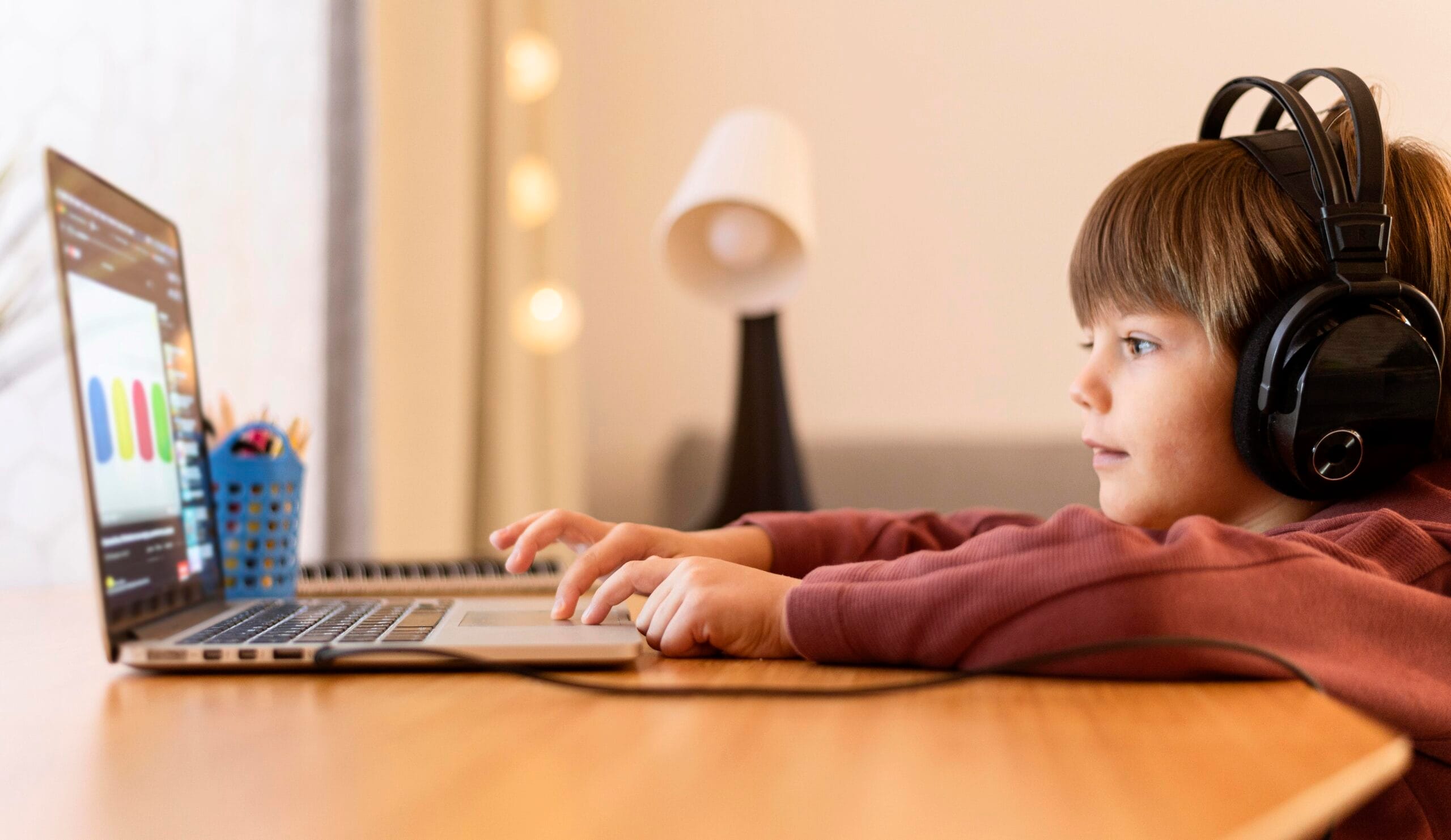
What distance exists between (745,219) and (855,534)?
851 mm

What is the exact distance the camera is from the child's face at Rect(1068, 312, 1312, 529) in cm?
78

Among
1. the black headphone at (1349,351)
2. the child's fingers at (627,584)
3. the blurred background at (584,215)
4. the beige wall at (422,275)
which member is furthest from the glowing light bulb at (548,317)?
the black headphone at (1349,351)

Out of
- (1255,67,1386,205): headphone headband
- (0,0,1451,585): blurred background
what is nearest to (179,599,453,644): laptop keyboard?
(1255,67,1386,205): headphone headband

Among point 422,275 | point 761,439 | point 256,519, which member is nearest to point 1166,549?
point 256,519

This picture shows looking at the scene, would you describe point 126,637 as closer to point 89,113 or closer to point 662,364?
point 89,113

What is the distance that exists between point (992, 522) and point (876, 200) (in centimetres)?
122

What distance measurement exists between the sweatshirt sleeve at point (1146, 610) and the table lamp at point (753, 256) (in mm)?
1157

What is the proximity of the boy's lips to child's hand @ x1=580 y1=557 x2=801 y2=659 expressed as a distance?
36 cm

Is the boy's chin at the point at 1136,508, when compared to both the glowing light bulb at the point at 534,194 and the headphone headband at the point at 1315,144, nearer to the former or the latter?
the headphone headband at the point at 1315,144

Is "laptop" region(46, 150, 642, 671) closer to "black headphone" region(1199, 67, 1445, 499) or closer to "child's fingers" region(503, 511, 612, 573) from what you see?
"child's fingers" region(503, 511, 612, 573)

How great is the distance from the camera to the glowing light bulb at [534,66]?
2.14 metres

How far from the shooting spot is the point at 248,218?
1.75 metres

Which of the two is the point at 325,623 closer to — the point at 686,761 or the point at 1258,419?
the point at 686,761

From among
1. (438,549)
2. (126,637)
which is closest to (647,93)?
(438,549)
